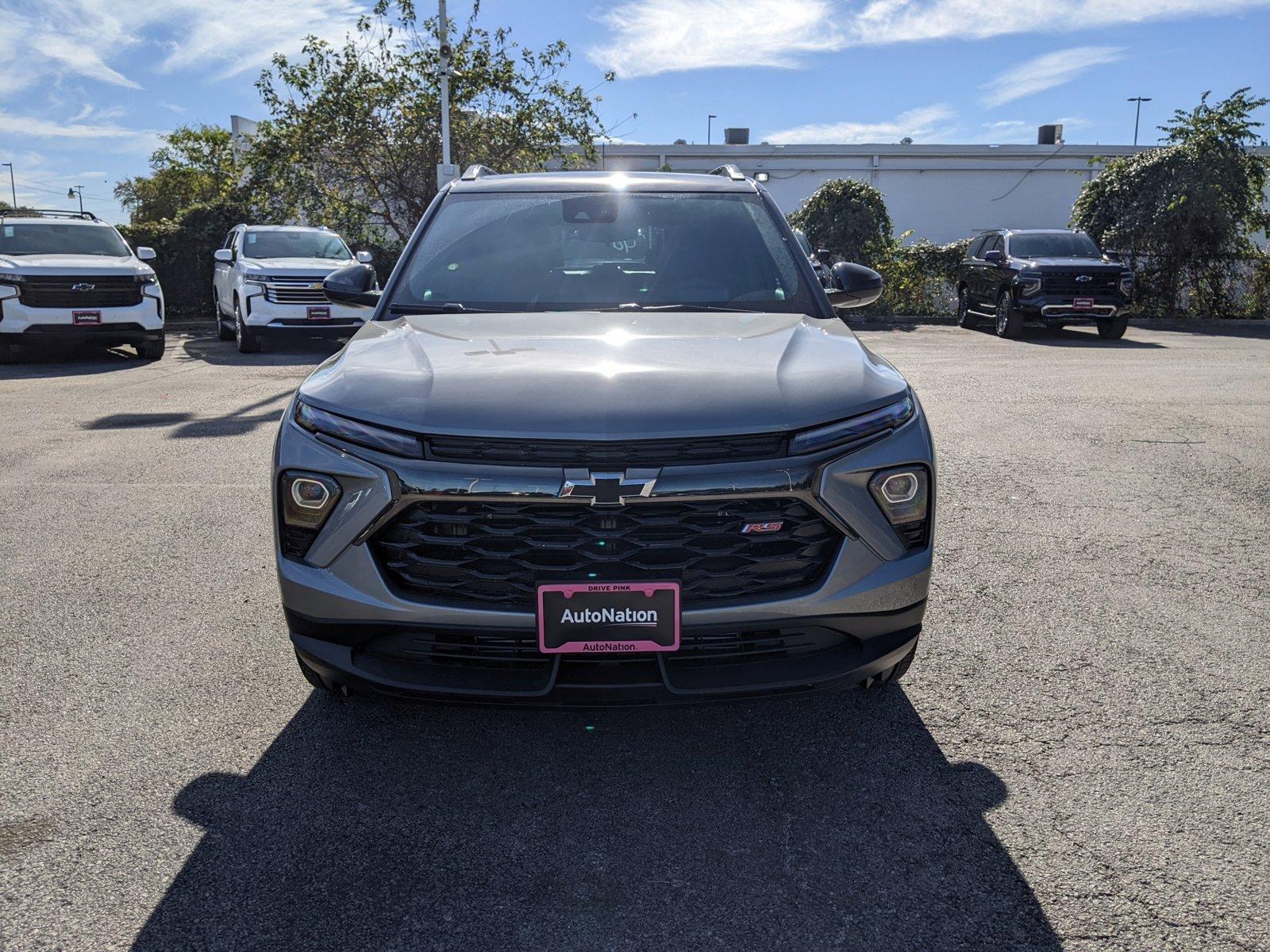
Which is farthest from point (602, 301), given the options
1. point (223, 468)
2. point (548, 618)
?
point (223, 468)

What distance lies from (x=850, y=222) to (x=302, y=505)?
21.7m

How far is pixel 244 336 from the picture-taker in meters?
15.6

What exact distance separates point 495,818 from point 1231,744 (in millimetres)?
2186

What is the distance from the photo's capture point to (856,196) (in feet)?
76.8

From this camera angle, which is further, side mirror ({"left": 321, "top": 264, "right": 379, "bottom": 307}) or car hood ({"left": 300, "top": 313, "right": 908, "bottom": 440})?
side mirror ({"left": 321, "top": 264, "right": 379, "bottom": 307})

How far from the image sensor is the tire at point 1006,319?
18.6 m

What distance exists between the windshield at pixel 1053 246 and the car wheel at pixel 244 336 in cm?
1257

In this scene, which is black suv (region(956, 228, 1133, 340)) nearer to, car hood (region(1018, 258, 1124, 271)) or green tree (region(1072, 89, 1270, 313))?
car hood (region(1018, 258, 1124, 271))

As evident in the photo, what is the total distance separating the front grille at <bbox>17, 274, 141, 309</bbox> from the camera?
13.6 metres

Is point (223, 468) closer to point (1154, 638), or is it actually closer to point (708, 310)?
point (708, 310)

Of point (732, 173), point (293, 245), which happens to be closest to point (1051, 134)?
point (293, 245)

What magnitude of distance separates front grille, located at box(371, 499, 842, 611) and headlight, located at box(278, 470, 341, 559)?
17cm

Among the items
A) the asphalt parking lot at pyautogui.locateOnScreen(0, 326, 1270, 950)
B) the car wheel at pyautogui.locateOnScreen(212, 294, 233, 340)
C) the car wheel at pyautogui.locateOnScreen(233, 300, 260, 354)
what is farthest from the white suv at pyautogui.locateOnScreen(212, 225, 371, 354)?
the asphalt parking lot at pyautogui.locateOnScreen(0, 326, 1270, 950)

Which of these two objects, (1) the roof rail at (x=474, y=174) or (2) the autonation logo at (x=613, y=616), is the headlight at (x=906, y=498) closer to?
(2) the autonation logo at (x=613, y=616)
